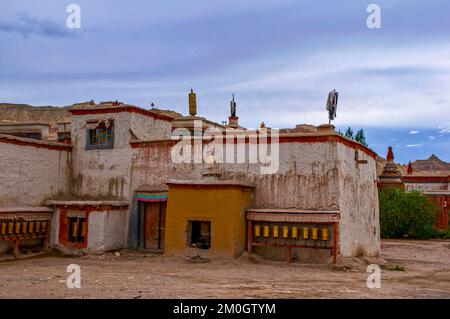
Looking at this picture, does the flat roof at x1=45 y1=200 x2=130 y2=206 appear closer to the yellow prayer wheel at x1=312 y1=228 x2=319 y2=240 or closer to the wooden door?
the wooden door

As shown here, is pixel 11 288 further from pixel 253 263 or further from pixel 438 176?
pixel 438 176

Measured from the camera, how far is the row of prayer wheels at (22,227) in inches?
672

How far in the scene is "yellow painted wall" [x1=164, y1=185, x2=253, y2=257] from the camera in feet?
52.5

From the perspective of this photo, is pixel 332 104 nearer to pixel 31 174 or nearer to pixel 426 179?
pixel 31 174

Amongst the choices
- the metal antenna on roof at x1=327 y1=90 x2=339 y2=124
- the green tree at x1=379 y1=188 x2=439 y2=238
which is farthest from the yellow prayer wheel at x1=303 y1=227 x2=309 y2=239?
the green tree at x1=379 y1=188 x2=439 y2=238

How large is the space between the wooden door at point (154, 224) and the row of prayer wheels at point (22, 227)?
3.67 metres

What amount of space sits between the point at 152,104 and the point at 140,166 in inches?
505

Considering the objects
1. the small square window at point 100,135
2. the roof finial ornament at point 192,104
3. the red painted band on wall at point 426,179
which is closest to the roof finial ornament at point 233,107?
the roof finial ornament at point 192,104

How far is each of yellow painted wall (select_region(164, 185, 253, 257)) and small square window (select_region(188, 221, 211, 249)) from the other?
21 cm

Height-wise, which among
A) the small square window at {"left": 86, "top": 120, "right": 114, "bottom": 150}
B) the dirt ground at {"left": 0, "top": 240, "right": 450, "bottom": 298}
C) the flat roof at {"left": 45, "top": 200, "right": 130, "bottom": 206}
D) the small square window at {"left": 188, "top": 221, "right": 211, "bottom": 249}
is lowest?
the dirt ground at {"left": 0, "top": 240, "right": 450, "bottom": 298}

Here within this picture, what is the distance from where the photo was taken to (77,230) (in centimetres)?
1823

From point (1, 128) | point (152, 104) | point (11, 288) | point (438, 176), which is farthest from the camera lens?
point (438, 176)

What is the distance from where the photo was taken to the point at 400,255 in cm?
2194

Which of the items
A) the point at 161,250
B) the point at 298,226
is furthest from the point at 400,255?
the point at 161,250
